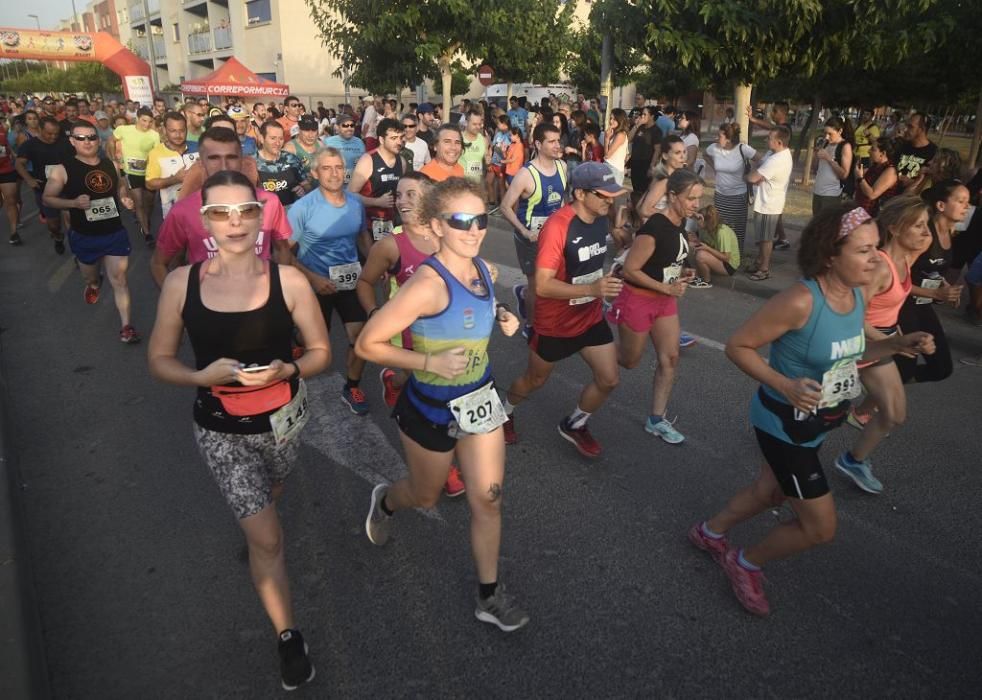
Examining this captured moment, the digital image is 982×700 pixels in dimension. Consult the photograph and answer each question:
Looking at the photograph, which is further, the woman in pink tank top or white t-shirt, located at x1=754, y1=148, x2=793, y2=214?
white t-shirt, located at x1=754, y1=148, x2=793, y2=214

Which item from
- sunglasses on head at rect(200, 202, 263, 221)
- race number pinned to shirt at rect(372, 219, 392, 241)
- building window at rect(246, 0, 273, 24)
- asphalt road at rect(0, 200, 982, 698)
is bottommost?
asphalt road at rect(0, 200, 982, 698)

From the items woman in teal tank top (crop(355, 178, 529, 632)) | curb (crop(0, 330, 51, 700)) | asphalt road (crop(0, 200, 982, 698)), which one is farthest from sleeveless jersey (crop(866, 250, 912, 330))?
curb (crop(0, 330, 51, 700))

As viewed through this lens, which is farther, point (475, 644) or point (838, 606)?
point (838, 606)

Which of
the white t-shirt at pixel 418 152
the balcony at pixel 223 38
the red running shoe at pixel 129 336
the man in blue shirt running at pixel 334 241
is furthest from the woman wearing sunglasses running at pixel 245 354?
the balcony at pixel 223 38

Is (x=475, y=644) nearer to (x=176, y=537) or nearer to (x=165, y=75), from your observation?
(x=176, y=537)

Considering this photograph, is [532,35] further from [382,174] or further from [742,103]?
[382,174]

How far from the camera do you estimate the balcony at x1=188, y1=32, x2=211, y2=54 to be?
158 ft

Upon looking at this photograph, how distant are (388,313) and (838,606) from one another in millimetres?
2382

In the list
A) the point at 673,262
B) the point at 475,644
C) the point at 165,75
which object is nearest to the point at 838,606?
the point at 475,644

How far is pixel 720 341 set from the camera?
6.30 m

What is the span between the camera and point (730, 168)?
858 cm

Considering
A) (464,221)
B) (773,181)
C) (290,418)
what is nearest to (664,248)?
(464,221)

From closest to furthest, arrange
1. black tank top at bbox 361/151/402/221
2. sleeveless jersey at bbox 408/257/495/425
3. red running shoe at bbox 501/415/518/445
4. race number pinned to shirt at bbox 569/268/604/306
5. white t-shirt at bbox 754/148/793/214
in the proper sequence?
sleeveless jersey at bbox 408/257/495/425, race number pinned to shirt at bbox 569/268/604/306, red running shoe at bbox 501/415/518/445, black tank top at bbox 361/151/402/221, white t-shirt at bbox 754/148/793/214

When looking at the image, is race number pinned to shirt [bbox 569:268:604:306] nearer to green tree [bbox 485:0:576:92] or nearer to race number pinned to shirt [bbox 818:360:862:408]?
race number pinned to shirt [bbox 818:360:862:408]
